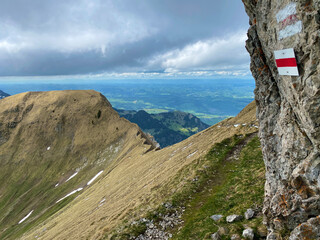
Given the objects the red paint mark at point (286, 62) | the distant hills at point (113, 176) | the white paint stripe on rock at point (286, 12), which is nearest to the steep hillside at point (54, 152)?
the distant hills at point (113, 176)

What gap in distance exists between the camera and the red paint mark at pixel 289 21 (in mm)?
10016

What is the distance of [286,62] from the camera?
11.1m

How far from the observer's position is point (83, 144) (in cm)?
16550

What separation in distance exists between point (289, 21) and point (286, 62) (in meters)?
2.09

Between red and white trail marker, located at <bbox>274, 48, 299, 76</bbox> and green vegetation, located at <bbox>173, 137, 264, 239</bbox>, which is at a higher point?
red and white trail marker, located at <bbox>274, 48, 299, 76</bbox>

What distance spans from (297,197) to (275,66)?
823 centimetres

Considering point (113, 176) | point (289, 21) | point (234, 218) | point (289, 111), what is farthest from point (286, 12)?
point (113, 176)

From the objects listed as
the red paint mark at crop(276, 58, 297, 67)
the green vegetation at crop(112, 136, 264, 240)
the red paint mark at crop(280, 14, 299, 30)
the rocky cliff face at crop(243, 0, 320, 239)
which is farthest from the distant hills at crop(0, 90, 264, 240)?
the red paint mark at crop(280, 14, 299, 30)

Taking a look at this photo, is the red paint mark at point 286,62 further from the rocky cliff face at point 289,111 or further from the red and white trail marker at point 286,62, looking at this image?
the rocky cliff face at point 289,111

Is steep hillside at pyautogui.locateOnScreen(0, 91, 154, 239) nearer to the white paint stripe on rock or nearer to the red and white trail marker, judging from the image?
the red and white trail marker

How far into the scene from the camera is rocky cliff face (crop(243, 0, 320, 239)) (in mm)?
9656

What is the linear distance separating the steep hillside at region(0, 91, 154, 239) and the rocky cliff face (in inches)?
3197

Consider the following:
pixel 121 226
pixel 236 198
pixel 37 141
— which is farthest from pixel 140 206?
pixel 37 141

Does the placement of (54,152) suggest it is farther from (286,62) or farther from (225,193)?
(286,62)
